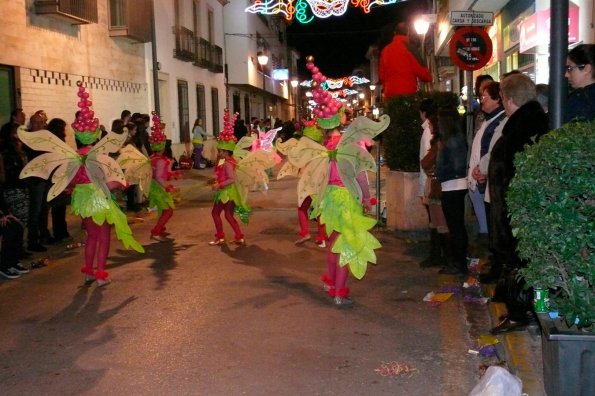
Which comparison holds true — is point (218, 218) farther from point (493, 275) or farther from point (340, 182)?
point (493, 275)

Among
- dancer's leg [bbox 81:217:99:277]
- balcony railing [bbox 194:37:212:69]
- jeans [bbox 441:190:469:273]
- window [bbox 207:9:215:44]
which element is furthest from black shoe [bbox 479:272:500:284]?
window [bbox 207:9:215:44]

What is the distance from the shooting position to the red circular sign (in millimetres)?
10078

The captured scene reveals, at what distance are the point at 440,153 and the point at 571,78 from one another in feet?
6.78

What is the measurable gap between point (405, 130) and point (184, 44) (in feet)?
53.0

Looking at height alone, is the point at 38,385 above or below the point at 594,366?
below

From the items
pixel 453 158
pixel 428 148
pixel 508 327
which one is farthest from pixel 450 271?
pixel 508 327

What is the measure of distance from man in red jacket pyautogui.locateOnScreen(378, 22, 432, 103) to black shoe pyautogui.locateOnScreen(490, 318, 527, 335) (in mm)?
5155

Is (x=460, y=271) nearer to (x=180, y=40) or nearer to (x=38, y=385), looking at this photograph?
(x=38, y=385)

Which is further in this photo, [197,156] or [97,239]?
[197,156]

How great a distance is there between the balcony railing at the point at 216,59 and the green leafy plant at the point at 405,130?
1959 cm

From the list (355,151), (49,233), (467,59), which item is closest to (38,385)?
(355,151)

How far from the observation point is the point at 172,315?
623 centimetres

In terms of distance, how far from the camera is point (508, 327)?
5.28 metres

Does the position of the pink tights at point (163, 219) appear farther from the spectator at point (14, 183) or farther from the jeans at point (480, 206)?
the jeans at point (480, 206)
